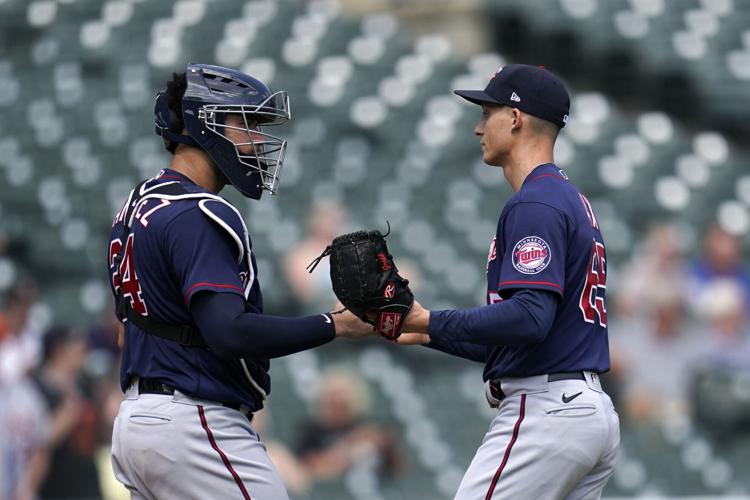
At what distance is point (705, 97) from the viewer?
9.62 meters

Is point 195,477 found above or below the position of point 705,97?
below

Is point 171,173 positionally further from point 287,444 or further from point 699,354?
point 699,354

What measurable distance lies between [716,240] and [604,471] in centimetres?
543

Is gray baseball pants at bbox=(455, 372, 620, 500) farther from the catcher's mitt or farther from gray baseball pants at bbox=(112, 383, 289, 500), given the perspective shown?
gray baseball pants at bbox=(112, 383, 289, 500)

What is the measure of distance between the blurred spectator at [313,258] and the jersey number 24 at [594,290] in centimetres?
475

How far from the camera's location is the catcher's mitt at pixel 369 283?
3.39 metres

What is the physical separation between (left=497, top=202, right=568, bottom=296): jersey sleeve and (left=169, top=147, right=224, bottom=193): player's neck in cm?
88

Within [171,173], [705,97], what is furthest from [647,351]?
[171,173]

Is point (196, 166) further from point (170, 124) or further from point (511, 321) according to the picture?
point (511, 321)

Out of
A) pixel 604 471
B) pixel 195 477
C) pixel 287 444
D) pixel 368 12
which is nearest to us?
pixel 195 477

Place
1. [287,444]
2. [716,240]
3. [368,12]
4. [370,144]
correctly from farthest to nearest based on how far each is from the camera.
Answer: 1. [368,12]
2. [370,144]
3. [716,240]
4. [287,444]

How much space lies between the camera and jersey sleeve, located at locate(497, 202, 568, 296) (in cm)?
329

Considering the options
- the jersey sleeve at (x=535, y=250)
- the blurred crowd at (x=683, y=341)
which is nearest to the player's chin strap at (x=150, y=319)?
the jersey sleeve at (x=535, y=250)

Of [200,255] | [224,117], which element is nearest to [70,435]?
[224,117]
